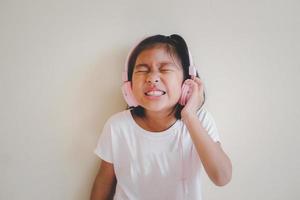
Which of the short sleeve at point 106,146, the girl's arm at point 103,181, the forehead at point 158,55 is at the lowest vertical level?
the girl's arm at point 103,181

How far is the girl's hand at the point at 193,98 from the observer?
0.77 m

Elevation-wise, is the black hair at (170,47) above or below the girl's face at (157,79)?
above

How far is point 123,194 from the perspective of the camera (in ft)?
2.89

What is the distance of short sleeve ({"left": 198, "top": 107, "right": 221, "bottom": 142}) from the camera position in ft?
2.73

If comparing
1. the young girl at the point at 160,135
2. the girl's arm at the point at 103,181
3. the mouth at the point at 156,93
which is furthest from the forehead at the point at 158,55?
the girl's arm at the point at 103,181

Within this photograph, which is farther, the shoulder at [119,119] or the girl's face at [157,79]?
the shoulder at [119,119]

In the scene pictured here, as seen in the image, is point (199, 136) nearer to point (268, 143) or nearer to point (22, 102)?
point (268, 143)

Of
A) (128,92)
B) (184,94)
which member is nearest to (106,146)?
(128,92)

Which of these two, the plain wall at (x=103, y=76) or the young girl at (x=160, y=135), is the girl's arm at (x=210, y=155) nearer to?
the young girl at (x=160, y=135)

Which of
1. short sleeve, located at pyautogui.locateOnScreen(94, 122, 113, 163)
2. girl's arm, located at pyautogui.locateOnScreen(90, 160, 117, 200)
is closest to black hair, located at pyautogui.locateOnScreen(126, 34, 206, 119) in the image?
short sleeve, located at pyautogui.locateOnScreen(94, 122, 113, 163)

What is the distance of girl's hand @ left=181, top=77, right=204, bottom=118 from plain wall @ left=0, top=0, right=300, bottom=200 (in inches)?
4.7

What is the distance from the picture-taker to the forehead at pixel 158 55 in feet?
2.56

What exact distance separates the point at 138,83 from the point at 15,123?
488 mm

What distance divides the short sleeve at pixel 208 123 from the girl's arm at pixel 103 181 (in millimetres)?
382
